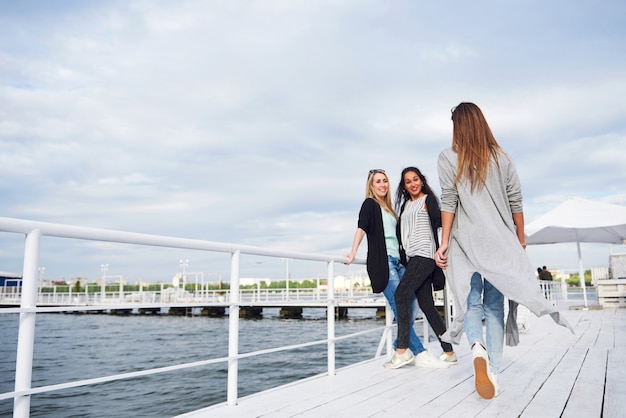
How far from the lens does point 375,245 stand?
2.78 metres

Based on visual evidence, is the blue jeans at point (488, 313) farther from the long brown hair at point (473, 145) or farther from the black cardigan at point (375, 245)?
the black cardigan at point (375, 245)

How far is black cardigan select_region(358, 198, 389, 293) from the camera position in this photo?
2756 mm

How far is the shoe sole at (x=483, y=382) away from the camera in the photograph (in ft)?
6.17

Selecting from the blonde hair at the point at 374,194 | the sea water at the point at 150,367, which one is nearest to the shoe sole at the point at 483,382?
the blonde hair at the point at 374,194

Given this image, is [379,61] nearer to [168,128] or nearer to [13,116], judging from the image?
[168,128]

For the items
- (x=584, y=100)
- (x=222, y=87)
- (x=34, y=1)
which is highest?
(x=222, y=87)

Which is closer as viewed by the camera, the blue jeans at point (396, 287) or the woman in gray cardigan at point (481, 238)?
the woman in gray cardigan at point (481, 238)

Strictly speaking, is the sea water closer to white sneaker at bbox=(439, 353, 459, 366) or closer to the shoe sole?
the shoe sole

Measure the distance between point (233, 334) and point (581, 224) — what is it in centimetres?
815

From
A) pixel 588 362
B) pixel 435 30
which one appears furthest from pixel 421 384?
pixel 435 30

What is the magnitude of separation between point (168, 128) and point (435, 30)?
26.6m

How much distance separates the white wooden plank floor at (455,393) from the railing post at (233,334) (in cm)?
7

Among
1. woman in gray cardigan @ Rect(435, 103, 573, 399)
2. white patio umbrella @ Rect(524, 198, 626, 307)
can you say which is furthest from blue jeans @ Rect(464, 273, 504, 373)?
white patio umbrella @ Rect(524, 198, 626, 307)

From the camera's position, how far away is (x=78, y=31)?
43.0ft
